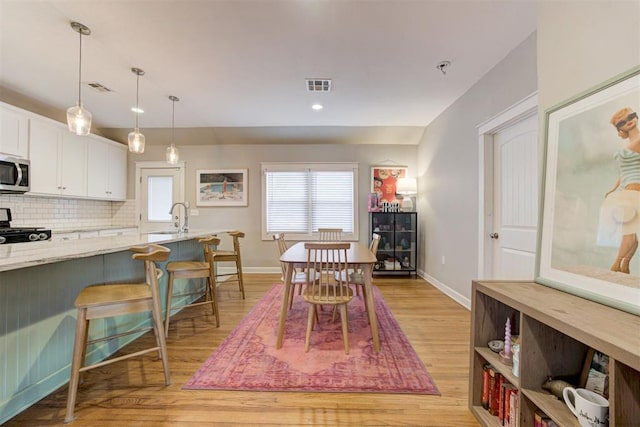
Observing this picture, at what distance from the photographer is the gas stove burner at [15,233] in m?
2.82

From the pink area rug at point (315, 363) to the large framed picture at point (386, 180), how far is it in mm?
2696

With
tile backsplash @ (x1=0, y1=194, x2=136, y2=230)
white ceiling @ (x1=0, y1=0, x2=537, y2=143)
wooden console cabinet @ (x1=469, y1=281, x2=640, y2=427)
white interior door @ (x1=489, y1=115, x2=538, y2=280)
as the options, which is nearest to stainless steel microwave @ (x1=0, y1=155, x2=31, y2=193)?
tile backsplash @ (x1=0, y1=194, x2=136, y2=230)

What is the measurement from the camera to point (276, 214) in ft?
16.6

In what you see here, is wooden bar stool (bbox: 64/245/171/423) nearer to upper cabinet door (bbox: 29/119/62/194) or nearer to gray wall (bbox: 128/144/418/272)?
upper cabinet door (bbox: 29/119/62/194)

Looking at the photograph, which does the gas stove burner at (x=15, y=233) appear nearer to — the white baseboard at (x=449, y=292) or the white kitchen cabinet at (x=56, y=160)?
the white kitchen cabinet at (x=56, y=160)

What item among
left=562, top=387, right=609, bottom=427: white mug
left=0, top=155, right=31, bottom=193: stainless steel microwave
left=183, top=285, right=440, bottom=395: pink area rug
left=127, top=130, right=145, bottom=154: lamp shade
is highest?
left=127, top=130, right=145, bottom=154: lamp shade

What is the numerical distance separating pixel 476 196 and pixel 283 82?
8.11 feet

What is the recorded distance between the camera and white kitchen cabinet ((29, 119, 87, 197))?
3467 millimetres

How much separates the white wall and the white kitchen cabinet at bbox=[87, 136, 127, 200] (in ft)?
17.4

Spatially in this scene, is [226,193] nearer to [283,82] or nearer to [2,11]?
[283,82]

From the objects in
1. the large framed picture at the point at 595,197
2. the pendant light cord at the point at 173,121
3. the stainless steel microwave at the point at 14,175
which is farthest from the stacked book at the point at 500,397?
the stainless steel microwave at the point at 14,175

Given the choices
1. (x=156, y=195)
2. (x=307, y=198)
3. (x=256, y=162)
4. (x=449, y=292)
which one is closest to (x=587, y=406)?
(x=449, y=292)

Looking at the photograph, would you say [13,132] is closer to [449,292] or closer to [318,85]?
[318,85]

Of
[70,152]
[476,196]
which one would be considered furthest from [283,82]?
[70,152]
